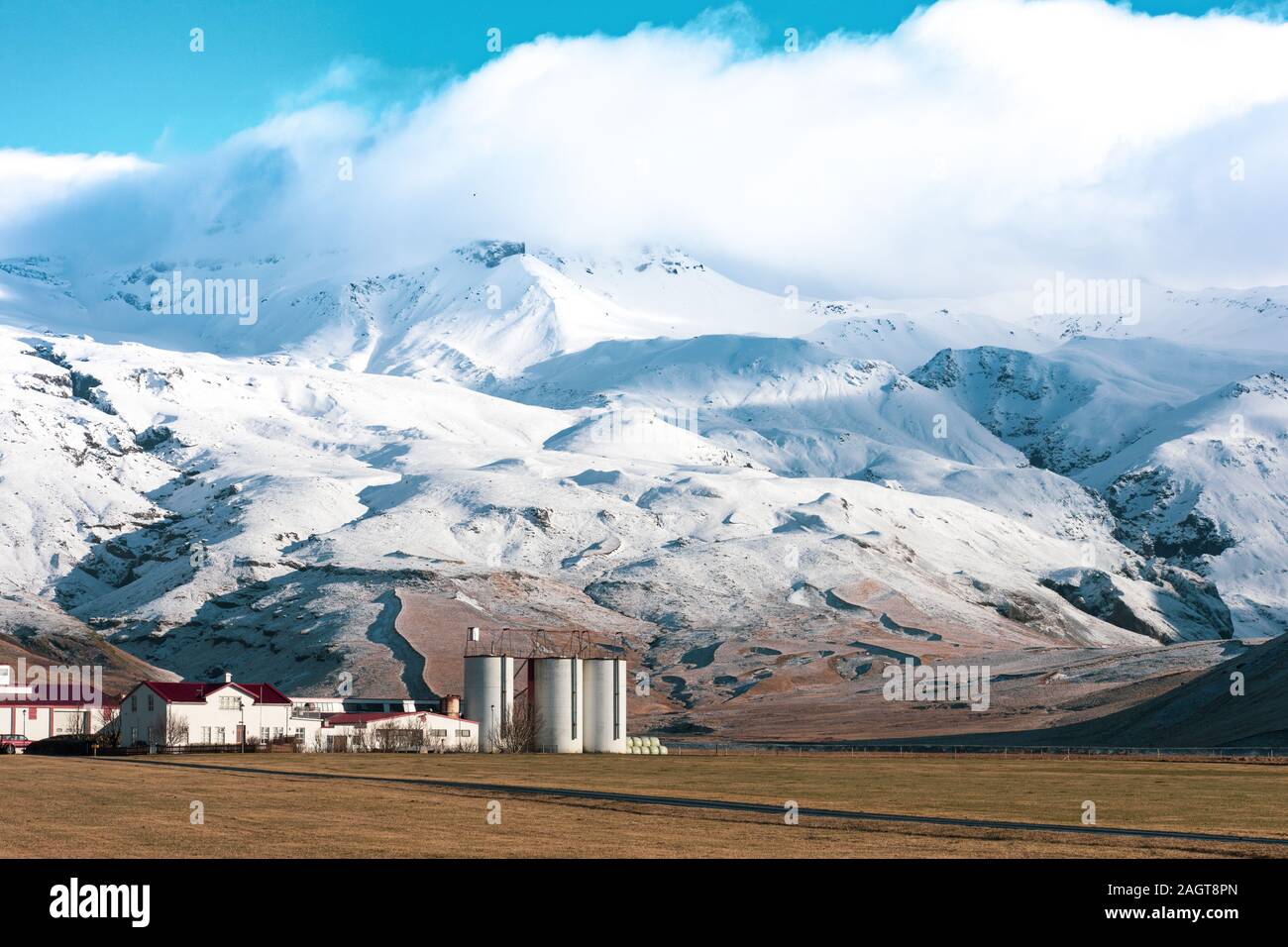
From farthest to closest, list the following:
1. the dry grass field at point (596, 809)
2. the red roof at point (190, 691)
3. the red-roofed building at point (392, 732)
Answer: the red-roofed building at point (392, 732) < the red roof at point (190, 691) < the dry grass field at point (596, 809)

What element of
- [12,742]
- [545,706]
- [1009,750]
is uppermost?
[545,706]

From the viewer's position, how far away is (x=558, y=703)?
Result: 172 meters

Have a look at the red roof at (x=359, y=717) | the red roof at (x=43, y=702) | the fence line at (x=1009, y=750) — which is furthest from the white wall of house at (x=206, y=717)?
the fence line at (x=1009, y=750)

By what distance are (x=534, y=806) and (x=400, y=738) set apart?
92.4 meters

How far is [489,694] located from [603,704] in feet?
42.4

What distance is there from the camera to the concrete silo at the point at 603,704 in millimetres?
Answer: 174750

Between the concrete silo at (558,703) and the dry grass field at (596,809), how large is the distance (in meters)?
47.9

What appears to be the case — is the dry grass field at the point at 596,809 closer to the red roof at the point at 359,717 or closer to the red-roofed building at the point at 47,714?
the red-roofed building at the point at 47,714

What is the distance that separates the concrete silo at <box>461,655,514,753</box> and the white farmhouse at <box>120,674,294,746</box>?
68.3ft

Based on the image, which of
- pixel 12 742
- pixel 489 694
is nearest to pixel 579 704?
pixel 489 694

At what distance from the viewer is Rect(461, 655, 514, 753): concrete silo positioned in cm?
17050

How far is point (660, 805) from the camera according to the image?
70.6 m

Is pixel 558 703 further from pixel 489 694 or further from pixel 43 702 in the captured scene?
pixel 43 702
